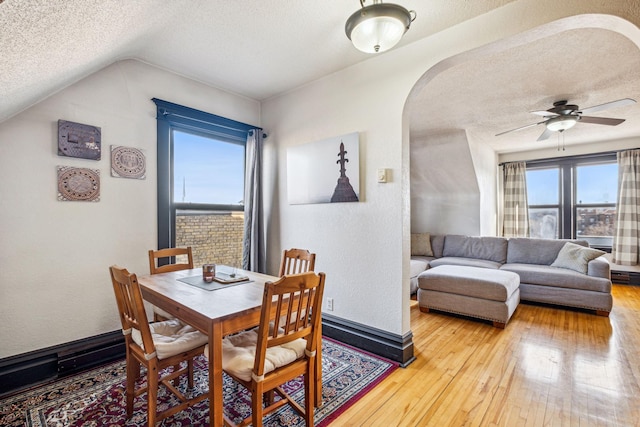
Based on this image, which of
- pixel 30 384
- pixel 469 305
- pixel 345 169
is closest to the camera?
pixel 30 384

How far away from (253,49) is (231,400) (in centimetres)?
261

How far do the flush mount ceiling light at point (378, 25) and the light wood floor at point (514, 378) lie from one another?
222 cm

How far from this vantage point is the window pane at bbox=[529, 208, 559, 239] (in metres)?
6.13

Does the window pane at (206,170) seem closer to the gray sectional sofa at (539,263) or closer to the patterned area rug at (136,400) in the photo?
the patterned area rug at (136,400)

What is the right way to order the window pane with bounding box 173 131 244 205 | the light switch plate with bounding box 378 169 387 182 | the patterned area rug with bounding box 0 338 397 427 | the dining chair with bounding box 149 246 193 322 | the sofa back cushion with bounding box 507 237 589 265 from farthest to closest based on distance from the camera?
the sofa back cushion with bounding box 507 237 589 265
the window pane with bounding box 173 131 244 205
the light switch plate with bounding box 378 169 387 182
the dining chair with bounding box 149 246 193 322
the patterned area rug with bounding box 0 338 397 427

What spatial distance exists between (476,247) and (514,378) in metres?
3.31

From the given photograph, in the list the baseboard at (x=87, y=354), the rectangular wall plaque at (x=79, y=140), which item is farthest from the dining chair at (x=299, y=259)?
the rectangular wall plaque at (x=79, y=140)

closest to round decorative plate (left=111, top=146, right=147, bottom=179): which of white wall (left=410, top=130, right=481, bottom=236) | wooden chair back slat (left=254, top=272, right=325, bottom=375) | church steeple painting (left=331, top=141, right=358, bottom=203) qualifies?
church steeple painting (left=331, top=141, right=358, bottom=203)

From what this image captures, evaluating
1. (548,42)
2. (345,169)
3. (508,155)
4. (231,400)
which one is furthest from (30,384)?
(508,155)

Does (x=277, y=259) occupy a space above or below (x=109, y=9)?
below

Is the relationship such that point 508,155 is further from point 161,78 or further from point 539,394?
point 161,78

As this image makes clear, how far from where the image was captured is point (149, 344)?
150 centimetres

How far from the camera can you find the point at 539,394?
1977 millimetres

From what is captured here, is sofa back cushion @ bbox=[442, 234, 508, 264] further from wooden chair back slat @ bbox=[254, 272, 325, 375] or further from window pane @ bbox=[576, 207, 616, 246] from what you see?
wooden chair back slat @ bbox=[254, 272, 325, 375]
